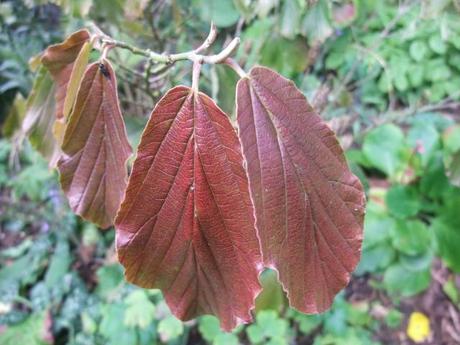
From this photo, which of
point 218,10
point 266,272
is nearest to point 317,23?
point 218,10

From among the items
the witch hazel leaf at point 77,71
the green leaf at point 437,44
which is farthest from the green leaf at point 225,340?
the green leaf at point 437,44

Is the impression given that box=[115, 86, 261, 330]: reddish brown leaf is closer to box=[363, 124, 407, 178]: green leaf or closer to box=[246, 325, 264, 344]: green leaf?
box=[246, 325, 264, 344]: green leaf

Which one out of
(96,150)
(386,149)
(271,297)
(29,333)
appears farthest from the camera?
(386,149)

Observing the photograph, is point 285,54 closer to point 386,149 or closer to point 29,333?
point 386,149

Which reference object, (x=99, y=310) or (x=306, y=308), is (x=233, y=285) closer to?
(x=306, y=308)

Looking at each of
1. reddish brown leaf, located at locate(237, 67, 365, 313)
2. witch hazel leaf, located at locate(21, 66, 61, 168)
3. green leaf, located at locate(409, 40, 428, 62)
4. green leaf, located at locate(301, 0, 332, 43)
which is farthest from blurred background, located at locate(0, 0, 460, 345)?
reddish brown leaf, located at locate(237, 67, 365, 313)
